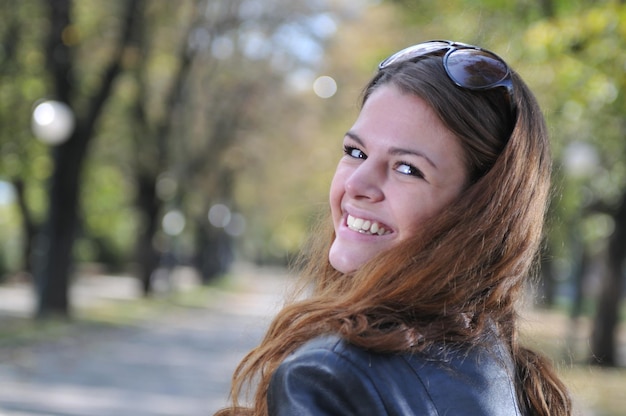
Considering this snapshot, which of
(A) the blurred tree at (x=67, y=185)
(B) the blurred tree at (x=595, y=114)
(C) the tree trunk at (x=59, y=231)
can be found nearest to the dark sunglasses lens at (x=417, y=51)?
(B) the blurred tree at (x=595, y=114)

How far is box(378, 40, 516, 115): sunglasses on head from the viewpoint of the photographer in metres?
1.64

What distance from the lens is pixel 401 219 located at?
1597 mm

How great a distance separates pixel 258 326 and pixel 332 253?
0.95m

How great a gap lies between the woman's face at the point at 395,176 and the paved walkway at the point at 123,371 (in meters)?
5.12

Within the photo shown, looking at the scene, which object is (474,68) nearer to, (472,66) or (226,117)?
(472,66)

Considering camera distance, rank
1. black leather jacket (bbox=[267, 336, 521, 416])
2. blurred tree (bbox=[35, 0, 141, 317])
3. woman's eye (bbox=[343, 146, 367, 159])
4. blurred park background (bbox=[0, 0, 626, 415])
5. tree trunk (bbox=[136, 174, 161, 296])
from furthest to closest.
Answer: tree trunk (bbox=[136, 174, 161, 296]) → blurred tree (bbox=[35, 0, 141, 317]) → blurred park background (bbox=[0, 0, 626, 415]) → woman's eye (bbox=[343, 146, 367, 159]) → black leather jacket (bbox=[267, 336, 521, 416])

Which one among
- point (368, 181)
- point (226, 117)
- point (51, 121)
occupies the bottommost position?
point (226, 117)

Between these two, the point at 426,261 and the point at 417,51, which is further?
the point at 417,51

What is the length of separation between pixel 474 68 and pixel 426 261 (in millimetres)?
377

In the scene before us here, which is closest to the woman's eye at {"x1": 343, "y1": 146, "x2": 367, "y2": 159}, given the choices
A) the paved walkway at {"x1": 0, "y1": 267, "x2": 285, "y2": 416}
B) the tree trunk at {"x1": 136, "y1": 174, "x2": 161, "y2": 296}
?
the paved walkway at {"x1": 0, "y1": 267, "x2": 285, "y2": 416}

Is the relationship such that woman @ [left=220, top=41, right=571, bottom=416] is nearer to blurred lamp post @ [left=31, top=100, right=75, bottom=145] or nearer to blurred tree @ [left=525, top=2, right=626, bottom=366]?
blurred tree @ [left=525, top=2, right=626, bottom=366]

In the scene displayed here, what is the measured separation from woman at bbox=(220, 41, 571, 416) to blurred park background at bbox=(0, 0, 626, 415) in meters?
0.48

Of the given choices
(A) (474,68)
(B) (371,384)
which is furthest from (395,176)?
(B) (371,384)

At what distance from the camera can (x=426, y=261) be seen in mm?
1511
